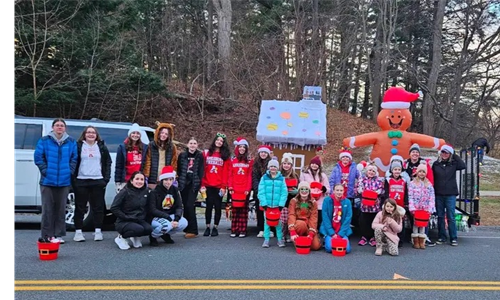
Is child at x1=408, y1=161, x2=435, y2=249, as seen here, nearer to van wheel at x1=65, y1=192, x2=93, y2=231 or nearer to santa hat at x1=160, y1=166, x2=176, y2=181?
santa hat at x1=160, y1=166, x2=176, y2=181

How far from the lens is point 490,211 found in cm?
1108

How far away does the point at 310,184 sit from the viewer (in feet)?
23.1

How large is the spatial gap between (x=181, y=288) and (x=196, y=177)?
2778 millimetres

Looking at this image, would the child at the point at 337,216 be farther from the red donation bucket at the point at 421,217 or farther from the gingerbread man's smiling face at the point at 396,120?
the gingerbread man's smiling face at the point at 396,120

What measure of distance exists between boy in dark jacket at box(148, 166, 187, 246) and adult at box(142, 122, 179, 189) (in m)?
0.25

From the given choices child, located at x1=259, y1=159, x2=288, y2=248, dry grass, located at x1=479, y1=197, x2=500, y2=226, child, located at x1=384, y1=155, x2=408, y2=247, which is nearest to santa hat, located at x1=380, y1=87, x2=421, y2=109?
child, located at x1=384, y1=155, x2=408, y2=247

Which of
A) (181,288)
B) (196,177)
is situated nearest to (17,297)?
(181,288)

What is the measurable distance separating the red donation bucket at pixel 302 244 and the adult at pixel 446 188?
2437mm

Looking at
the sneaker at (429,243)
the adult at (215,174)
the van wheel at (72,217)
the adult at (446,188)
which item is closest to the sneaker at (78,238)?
the van wheel at (72,217)

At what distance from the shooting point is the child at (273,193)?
673 centimetres

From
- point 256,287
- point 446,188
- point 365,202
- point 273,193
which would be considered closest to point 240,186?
point 273,193

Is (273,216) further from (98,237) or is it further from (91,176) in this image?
(91,176)

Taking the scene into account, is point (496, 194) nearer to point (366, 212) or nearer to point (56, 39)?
point (366, 212)

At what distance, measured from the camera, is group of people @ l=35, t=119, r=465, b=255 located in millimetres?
6305
